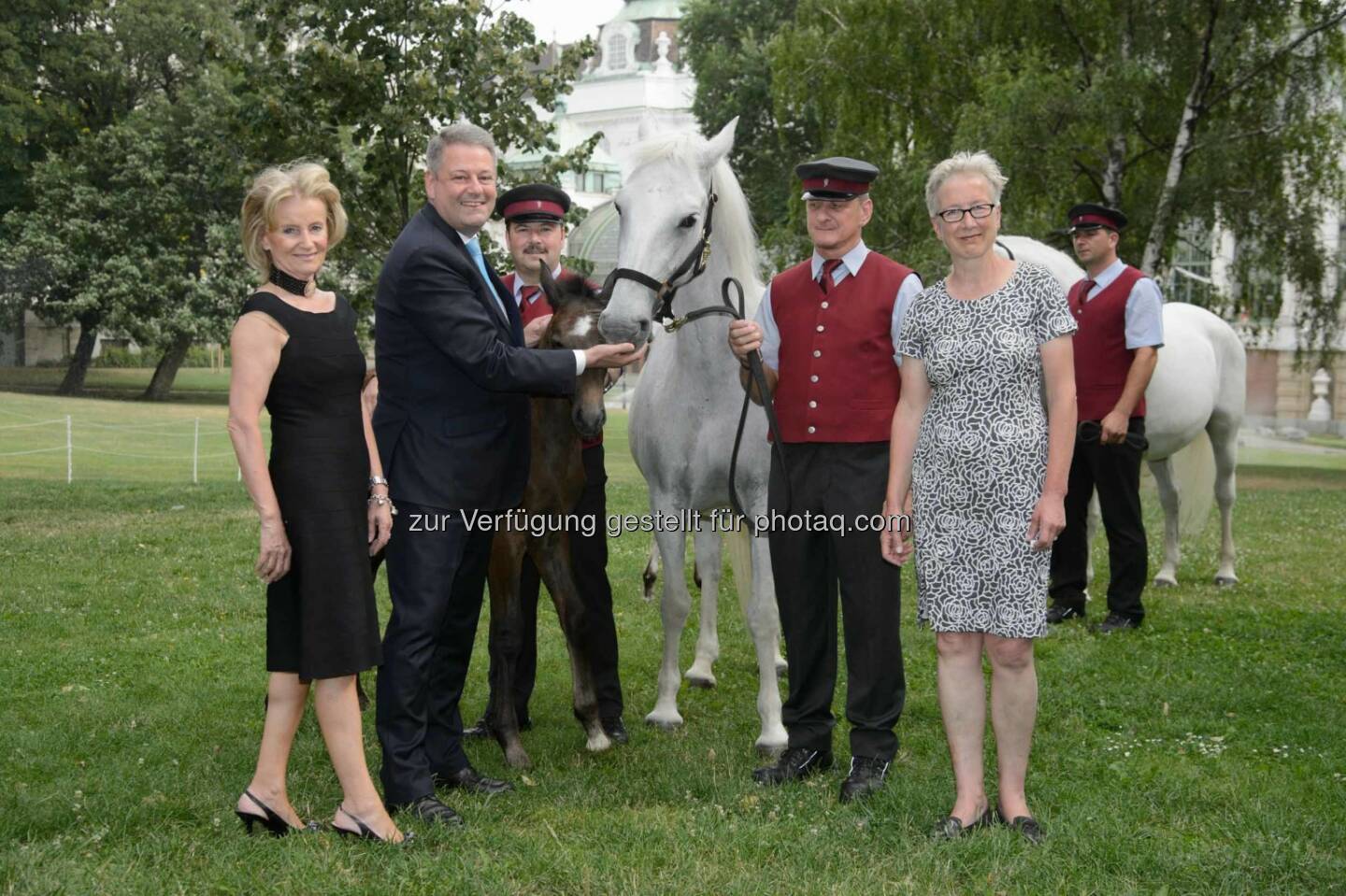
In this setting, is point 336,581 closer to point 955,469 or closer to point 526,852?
point 526,852

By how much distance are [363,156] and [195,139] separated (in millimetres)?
16893

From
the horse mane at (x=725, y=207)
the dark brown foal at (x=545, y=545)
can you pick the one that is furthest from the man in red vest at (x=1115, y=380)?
the dark brown foal at (x=545, y=545)

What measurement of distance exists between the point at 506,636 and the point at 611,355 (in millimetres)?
1412

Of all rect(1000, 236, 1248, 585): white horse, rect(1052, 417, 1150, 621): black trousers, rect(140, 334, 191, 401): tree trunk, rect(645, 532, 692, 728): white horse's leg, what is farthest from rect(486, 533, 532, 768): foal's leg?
rect(140, 334, 191, 401): tree trunk

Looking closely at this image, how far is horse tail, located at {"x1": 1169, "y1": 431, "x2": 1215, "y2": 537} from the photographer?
10.1 m

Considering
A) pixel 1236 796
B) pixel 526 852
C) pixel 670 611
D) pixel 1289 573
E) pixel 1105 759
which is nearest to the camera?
pixel 526 852

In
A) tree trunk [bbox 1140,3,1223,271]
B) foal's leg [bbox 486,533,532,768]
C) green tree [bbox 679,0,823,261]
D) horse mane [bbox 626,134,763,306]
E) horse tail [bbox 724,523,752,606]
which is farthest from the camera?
green tree [bbox 679,0,823,261]

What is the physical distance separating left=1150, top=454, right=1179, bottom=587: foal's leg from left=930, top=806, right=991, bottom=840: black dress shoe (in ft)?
20.7

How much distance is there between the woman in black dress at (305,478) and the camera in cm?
392

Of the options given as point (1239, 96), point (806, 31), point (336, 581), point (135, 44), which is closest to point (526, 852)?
point (336, 581)

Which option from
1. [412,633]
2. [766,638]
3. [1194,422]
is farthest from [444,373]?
[1194,422]

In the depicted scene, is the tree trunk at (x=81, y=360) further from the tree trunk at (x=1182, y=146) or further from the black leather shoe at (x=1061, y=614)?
the black leather shoe at (x=1061, y=614)

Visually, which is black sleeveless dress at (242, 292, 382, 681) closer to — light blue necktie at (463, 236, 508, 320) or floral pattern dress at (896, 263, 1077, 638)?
light blue necktie at (463, 236, 508, 320)

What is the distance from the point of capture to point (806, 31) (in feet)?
71.6
